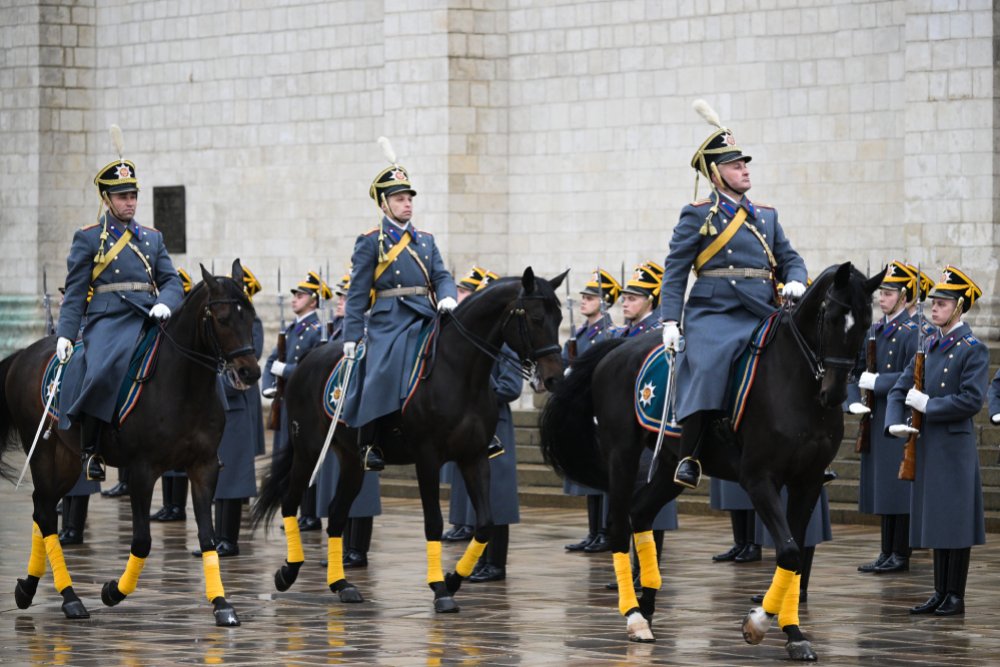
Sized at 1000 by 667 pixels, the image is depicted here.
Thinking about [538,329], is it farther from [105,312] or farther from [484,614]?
[105,312]

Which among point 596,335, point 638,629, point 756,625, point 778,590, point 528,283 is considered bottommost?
point 638,629

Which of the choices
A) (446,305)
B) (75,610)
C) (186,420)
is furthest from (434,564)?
(75,610)

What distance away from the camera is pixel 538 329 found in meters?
11.1

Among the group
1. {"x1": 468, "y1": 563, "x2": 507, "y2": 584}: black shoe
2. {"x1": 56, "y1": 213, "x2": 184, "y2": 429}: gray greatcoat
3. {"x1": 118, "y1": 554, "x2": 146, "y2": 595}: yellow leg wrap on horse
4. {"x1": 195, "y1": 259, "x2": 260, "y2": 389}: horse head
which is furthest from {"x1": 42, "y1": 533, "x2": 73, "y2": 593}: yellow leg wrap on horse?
{"x1": 468, "y1": 563, "x2": 507, "y2": 584}: black shoe

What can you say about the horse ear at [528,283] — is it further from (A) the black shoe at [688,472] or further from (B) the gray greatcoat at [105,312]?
(B) the gray greatcoat at [105,312]

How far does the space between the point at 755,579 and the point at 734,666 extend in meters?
3.37

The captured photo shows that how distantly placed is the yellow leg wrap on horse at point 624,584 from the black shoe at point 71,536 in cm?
574

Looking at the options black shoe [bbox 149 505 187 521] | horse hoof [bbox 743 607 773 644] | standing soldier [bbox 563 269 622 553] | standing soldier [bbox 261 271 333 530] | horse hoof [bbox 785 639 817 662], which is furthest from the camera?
black shoe [bbox 149 505 187 521]

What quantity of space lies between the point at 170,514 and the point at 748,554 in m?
5.49

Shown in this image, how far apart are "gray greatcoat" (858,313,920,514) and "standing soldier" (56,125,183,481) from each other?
4791 mm

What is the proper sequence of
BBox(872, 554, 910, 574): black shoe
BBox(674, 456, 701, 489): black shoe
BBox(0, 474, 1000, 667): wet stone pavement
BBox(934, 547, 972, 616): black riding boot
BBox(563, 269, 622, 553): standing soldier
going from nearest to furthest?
BBox(0, 474, 1000, 667): wet stone pavement
BBox(674, 456, 701, 489): black shoe
BBox(934, 547, 972, 616): black riding boot
BBox(872, 554, 910, 574): black shoe
BBox(563, 269, 622, 553): standing soldier

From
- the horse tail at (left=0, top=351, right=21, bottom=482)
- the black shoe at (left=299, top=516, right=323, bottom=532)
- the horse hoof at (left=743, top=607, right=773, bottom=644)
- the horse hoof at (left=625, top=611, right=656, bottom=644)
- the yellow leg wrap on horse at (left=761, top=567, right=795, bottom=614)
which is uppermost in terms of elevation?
the horse tail at (left=0, top=351, right=21, bottom=482)

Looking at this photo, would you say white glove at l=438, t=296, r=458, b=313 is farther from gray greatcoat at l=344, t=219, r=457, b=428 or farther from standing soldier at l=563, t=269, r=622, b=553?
standing soldier at l=563, t=269, r=622, b=553

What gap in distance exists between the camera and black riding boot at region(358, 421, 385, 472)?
11633mm
